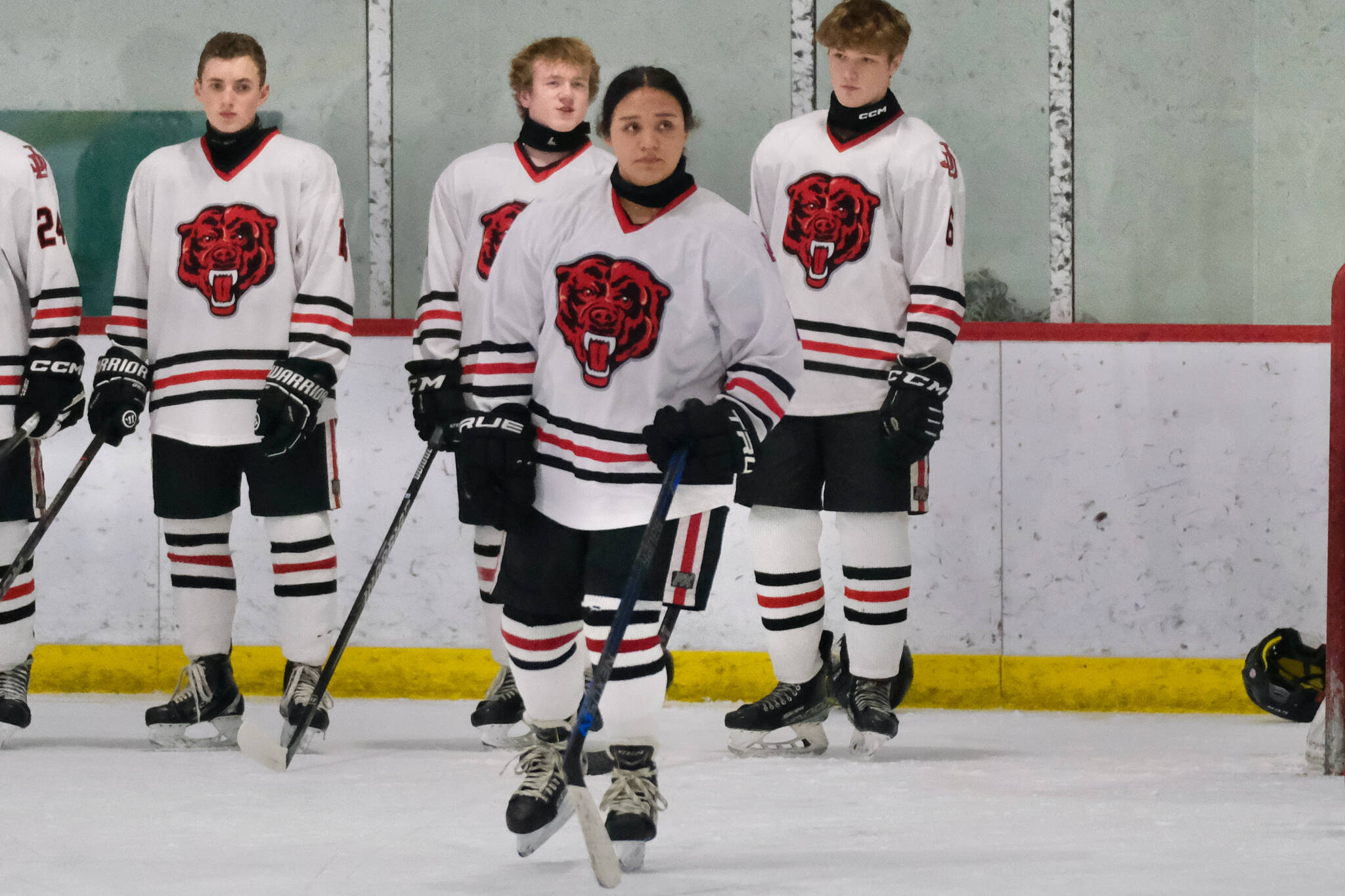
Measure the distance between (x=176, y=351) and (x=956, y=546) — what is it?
1807 millimetres

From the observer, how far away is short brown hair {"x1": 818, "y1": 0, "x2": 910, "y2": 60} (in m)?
3.25

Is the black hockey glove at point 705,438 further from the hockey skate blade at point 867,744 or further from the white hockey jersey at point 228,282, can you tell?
the white hockey jersey at point 228,282

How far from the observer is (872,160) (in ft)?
10.8

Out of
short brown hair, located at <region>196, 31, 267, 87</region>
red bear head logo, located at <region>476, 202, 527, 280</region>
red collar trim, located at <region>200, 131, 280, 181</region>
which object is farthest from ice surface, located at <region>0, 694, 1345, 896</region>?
short brown hair, located at <region>196, 31, 267, 87</region>

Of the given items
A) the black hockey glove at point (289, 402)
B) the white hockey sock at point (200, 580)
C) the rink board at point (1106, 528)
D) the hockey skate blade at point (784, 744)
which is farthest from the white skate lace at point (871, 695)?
the white hockey sock at point (200, 580)

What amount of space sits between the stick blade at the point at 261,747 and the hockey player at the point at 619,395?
73 centimetres

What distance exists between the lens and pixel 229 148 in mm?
3338

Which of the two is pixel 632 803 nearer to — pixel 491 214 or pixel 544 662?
pixel 544 662

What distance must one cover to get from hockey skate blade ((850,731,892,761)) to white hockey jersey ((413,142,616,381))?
112cm

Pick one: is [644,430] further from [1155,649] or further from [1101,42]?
[1101,42]

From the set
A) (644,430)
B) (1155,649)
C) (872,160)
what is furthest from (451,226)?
(1155,649)

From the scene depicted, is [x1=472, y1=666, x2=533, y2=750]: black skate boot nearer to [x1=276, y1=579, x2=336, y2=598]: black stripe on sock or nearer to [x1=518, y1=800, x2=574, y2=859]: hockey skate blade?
[x1=276, y1=579, x2=336, y2=598]: black stripe on sock

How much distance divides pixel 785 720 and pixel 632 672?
3.30ft

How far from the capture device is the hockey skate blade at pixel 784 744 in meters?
3.25
